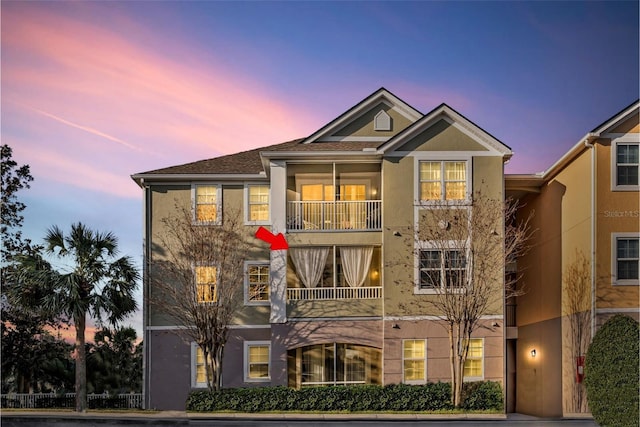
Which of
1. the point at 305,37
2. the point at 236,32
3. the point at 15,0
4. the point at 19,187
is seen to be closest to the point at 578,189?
the point at 305,37

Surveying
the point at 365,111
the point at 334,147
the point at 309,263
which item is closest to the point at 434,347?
the point at 309,263

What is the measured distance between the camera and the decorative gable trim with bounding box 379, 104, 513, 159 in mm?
23609

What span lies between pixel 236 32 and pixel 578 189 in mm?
12722

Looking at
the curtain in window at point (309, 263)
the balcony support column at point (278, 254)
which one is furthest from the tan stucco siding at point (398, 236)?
the balcony support column at point (278, 254)

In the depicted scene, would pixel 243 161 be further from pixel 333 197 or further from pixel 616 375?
pixel 616 375

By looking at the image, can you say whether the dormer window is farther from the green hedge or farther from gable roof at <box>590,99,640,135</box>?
the green hedge

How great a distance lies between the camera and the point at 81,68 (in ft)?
81.6

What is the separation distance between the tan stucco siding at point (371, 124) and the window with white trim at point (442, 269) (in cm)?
510

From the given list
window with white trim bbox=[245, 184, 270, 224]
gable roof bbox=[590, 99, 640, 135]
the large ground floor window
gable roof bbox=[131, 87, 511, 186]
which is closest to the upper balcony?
gable roof bbox=[131, 87, 511, 186]

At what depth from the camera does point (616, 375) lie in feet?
62.0

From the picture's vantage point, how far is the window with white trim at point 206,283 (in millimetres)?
24036

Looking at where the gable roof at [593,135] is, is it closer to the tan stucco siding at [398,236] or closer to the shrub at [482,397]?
the tan stucco siding at [398,236]

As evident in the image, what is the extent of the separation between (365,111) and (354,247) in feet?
16.9

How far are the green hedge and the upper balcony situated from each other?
5.40m
